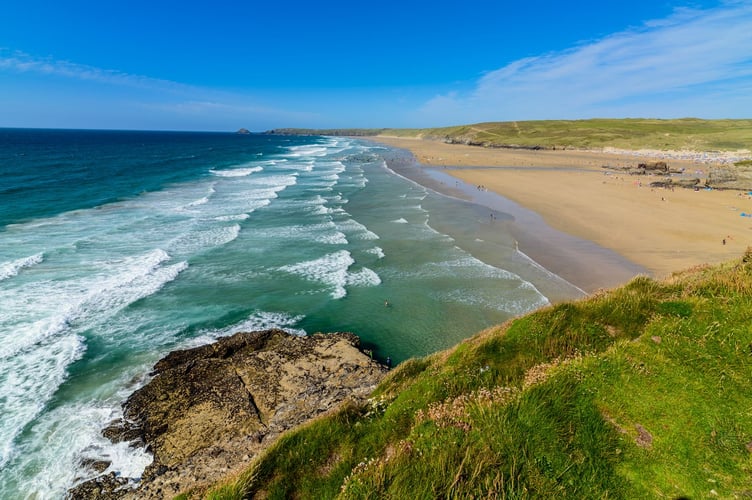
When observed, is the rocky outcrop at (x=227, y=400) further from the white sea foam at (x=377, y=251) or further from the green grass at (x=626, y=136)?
the green grass at (x=626, y=136)

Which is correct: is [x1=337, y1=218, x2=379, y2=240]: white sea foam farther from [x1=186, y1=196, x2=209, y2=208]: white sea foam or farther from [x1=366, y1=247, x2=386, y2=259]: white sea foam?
[x1=186, y1=196, x2=209, y2=208]: white sea foam

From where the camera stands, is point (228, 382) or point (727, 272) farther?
point (228, 382)

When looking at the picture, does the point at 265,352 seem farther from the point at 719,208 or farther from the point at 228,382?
the point at 719,208

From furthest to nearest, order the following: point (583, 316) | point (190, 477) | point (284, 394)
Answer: point (284, 394)
point (583, 316)
point (190, 477)

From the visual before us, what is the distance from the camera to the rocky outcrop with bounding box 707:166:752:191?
142 feet

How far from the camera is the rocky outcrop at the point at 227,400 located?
8.28m

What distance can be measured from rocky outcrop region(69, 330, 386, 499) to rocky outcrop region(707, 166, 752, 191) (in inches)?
2049

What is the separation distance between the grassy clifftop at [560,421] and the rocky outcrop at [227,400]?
1822 mm

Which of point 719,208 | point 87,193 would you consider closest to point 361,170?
point 87,193

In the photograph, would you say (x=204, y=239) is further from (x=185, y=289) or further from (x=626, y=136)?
(x=626, y=136)

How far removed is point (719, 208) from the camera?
34.5 meters

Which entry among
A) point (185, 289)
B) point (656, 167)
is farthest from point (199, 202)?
point (656, 167)

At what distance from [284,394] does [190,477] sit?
10.7 feet

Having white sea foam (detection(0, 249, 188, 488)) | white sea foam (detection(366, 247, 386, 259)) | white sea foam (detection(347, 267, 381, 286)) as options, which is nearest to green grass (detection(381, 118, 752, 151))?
white sea foam (detection(366, 247, 386, 259))
